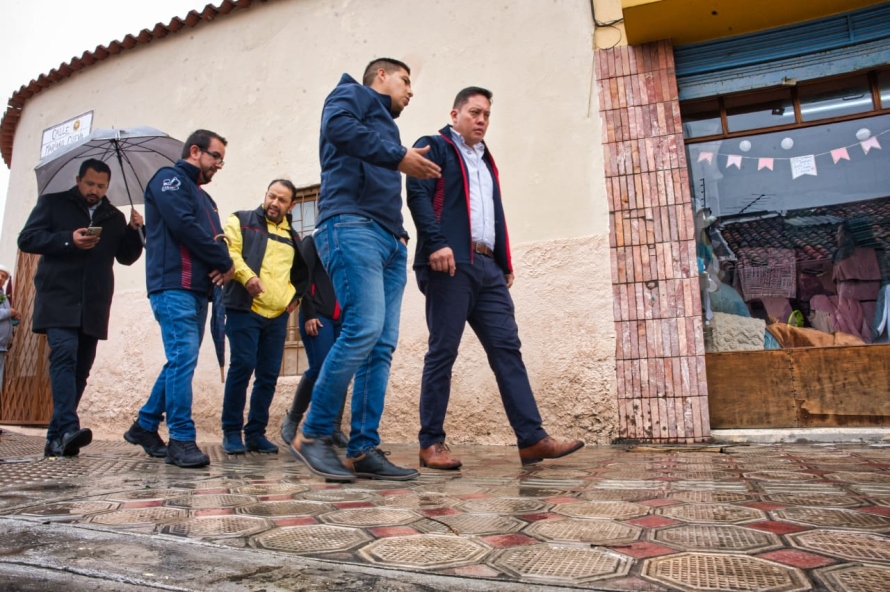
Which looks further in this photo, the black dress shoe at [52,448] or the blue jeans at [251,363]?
the blue jeans at [251,363]

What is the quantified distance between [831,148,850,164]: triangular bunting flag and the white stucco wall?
1721 millimetres

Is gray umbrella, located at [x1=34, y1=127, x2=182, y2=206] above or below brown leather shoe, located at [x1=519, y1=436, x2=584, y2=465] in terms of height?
above

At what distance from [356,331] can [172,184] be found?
5.17 feet

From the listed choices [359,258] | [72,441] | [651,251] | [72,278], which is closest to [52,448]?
[72,441]

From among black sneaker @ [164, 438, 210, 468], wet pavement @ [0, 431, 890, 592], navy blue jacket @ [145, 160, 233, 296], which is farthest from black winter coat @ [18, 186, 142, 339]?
wet pavement @ [0, 431, 890, 592]

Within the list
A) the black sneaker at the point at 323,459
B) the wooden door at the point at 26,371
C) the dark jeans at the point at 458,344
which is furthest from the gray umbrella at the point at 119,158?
the wooden door at the point at 26,371

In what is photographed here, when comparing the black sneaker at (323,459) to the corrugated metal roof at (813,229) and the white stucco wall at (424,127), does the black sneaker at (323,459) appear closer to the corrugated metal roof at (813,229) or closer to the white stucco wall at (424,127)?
the white stucco wall at (424,127)

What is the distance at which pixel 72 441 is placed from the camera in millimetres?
3600

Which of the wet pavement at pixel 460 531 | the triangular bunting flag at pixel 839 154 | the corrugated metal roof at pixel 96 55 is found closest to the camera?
the wet pavement at pixel 460 531

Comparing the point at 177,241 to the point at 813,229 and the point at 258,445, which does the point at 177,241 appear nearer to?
the point at 258,445

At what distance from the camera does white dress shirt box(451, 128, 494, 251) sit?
127 inches

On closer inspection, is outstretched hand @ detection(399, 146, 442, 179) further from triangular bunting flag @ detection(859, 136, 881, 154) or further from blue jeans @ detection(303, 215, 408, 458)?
triangular bunting flag @ detection(859, 136, 881, 154)

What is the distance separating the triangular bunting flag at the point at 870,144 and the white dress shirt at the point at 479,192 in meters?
3.15

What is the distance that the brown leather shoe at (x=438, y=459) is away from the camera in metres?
2.96
